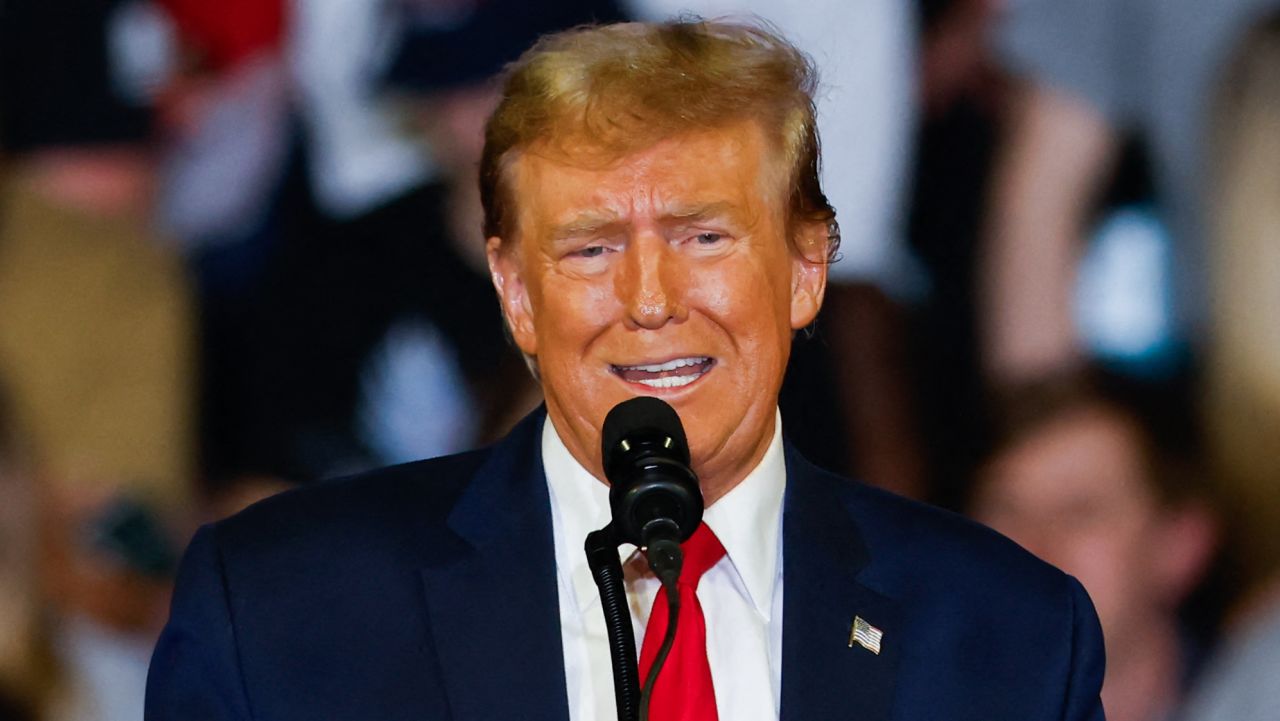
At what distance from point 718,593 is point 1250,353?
217cm

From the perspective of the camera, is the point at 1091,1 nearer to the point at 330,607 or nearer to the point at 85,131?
the point at 85,131

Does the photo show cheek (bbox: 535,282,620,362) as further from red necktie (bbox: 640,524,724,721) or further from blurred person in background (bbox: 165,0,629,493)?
blurred person in background (bbox: 165,0,629,493)

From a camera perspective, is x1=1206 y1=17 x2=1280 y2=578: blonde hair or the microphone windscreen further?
x1=1206 y1=17 x2=1280 y2=578: blonde hair

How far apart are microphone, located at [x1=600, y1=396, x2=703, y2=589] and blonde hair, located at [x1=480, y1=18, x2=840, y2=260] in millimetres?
488

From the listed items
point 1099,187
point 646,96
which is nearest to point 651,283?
point 646,96

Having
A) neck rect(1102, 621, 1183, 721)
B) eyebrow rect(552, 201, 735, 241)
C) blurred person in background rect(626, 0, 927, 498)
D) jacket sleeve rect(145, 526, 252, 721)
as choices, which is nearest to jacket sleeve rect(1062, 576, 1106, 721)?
eyebrow rect(552, 201, 735, 241)

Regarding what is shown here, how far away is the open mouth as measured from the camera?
2.02 metres

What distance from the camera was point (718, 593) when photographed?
2.12 m

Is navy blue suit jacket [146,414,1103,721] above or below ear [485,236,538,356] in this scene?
below

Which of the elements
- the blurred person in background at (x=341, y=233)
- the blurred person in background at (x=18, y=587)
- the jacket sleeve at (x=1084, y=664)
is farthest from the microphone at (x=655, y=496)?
the blurred person in background at (x=18, y=587)

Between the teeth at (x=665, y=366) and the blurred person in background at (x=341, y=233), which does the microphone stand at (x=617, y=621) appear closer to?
the teeth at (x=665, y=366)

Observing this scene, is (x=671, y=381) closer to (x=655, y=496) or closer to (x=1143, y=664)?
(x=655, y=496)

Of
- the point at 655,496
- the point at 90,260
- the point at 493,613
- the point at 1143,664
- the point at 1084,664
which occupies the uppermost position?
the point at 655,496

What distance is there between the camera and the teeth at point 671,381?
202 centimetres
